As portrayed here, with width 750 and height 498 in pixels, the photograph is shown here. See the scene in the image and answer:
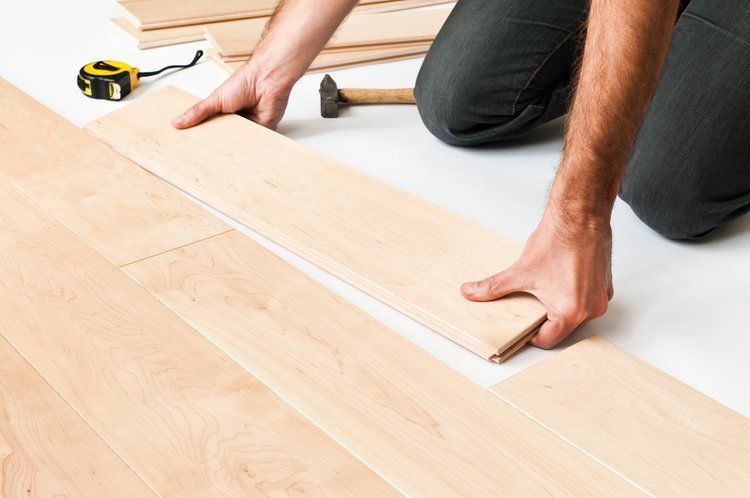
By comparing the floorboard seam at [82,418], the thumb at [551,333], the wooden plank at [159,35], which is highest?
the thumb at [551,333]

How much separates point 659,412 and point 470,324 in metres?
0.41

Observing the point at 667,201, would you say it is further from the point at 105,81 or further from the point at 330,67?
the point at 105,81

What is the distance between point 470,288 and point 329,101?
1.23m

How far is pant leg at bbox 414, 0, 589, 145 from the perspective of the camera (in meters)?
2.69

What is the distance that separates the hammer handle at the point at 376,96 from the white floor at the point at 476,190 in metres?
0.03

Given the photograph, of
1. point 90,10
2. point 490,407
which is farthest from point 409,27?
point 490,407

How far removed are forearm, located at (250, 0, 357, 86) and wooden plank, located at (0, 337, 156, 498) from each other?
54.6 inches

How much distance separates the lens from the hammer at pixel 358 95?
303cm

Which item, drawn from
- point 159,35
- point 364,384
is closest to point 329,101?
point 159,35

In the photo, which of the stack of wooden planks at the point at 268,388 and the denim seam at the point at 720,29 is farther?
the denim seam at the point at 720,29

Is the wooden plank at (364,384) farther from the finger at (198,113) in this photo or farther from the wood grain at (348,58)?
the wood grain at (348,58)

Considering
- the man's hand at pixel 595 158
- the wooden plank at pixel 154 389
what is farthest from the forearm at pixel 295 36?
the man's hand at pixel 595 158

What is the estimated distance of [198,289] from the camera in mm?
1985

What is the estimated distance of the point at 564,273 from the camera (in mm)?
1854
